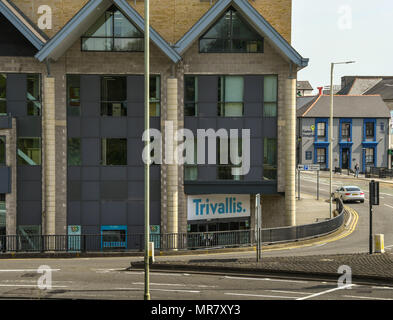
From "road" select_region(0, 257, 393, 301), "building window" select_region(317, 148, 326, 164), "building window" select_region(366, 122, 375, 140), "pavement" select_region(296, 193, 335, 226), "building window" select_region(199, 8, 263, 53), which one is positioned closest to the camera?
"road" select_region(0, 257, 393, 301)

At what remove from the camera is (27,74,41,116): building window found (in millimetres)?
30938

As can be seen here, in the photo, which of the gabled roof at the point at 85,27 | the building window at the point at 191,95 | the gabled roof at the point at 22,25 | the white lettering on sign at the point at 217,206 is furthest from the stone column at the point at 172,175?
the gabled roof at the point at 22,25

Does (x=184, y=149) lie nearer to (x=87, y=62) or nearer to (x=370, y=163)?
(x=87, y=62)

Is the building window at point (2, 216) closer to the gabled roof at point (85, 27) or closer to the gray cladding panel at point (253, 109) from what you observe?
the gabled roof at point (85, 27)

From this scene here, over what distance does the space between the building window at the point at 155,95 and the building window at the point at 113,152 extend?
228cm

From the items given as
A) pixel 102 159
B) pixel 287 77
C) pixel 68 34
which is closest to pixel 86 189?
pixel 102 159

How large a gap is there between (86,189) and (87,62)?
6.95 metres

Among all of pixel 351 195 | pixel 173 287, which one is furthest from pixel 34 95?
pixel 351 195

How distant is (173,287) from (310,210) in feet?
88.3

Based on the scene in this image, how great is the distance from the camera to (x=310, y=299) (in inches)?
663

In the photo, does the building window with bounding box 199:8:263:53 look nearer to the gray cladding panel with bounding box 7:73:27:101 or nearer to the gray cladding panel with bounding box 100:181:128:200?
the gray cladding panel with bounding box 100:181:128:200

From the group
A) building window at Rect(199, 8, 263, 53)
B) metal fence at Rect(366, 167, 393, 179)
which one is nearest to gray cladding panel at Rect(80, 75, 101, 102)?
building window at Rect(199, 8, 263, 53)

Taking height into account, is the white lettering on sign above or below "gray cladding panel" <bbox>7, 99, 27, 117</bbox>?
below

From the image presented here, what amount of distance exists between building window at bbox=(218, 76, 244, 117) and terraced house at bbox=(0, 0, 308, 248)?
0.06 meters
